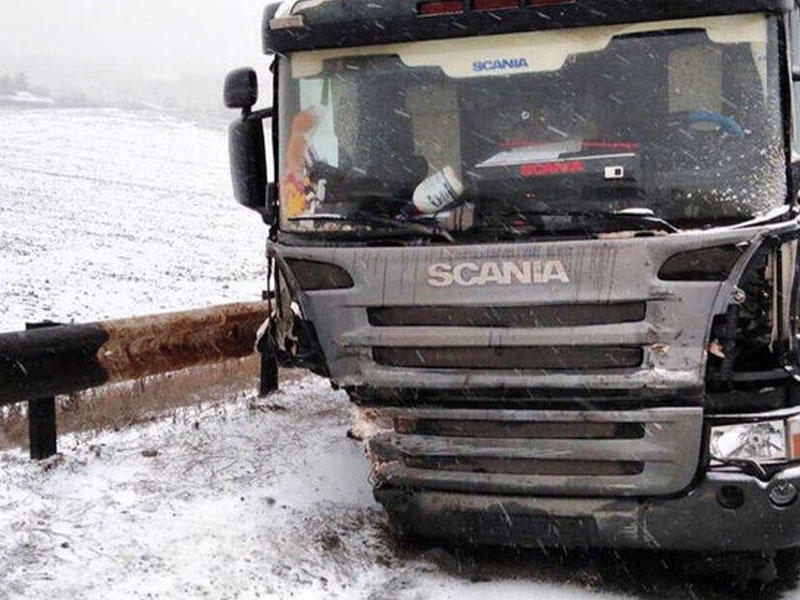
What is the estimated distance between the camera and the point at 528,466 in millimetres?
4473

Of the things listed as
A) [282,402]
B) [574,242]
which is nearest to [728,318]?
[574,242]

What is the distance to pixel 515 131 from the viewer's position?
4602 mm

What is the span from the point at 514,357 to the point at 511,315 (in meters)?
0.19

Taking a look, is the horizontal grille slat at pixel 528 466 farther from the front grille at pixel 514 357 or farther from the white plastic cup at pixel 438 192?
the white plastic cup at pixel 438 192

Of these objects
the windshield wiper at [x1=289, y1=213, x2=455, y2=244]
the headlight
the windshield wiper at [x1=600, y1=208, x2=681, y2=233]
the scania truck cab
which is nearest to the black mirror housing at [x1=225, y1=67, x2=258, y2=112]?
the scania truck cab

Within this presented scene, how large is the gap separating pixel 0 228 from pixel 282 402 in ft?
54.2

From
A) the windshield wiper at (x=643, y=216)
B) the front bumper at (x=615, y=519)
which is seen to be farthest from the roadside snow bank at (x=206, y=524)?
the windshield wiper at (x=643, y=216)

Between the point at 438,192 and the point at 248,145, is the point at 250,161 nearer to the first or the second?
the point at 248,145

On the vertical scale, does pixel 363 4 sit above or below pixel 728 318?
above

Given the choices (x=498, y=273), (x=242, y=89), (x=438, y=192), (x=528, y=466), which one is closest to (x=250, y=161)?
(x=242, y=89)

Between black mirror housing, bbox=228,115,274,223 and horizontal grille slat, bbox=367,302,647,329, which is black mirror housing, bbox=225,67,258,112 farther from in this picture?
→ horizontal grille slat, bbox=367,302,647,329

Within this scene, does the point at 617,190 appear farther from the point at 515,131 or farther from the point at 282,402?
the point at 282,402

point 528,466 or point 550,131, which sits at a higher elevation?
point 550,131

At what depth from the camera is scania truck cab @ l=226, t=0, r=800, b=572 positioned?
419cm
